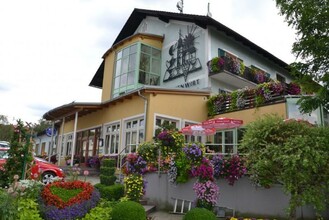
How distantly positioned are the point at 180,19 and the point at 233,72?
17.3ft

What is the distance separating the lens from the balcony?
1806cm

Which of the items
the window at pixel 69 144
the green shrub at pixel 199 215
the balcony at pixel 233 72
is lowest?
the green shrub at pixel 199 215

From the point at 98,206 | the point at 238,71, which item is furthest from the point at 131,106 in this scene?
the point at 98,206

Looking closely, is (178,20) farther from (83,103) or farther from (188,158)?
(188,158)

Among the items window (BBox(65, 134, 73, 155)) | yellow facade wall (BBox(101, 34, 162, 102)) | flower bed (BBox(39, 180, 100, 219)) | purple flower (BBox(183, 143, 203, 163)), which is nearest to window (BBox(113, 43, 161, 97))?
yellow facade wall (BBox(101, 34, 162, 102))

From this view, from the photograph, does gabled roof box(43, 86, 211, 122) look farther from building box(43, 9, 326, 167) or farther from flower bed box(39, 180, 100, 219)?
flower bed box(39, 180, 100, 219)

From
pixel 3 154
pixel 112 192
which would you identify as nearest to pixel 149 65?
pixel 3 154

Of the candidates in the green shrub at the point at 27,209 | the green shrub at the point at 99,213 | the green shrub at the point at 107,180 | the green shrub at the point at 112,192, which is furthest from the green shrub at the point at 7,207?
the green shrub at the point at 107,180

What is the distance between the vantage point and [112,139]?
18.5 metres

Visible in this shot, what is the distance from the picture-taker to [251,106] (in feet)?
51.2

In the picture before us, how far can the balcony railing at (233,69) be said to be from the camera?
59.2 ft

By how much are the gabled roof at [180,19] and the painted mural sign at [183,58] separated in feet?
3.43

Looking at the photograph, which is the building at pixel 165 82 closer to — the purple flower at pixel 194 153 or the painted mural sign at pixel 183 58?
the painted mural sign at pixel 183 58

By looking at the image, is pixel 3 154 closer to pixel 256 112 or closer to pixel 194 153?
pixel 194 153
